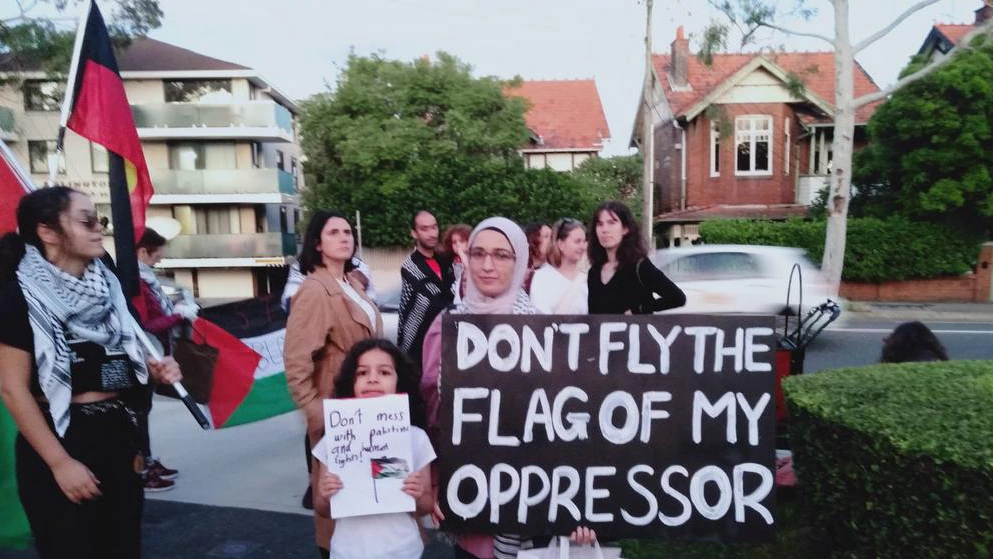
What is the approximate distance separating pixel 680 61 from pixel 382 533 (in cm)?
2957

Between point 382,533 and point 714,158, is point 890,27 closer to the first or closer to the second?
point 714,158

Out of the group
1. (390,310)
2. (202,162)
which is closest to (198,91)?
(202,162)

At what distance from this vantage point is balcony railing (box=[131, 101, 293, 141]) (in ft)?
91.0

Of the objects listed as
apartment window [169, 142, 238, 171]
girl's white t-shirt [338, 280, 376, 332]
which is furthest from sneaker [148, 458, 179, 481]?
apartment window [169, 142, 238, 171]

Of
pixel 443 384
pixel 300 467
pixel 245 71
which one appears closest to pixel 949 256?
pixel 300 467

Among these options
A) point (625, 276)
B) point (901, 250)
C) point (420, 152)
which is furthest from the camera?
point (420, 152)

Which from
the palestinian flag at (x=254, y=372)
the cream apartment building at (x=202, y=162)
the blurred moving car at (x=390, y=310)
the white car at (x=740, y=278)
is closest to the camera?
the palestinian flag at (x=254, y=372)

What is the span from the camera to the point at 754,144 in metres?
24.9

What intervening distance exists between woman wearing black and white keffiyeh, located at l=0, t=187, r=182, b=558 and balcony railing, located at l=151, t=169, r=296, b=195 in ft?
91.2

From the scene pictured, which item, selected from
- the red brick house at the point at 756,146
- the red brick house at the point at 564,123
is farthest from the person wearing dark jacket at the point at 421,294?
the red brick house at the point at 564,123

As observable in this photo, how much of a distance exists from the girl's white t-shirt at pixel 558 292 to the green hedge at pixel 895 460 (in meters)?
1.14

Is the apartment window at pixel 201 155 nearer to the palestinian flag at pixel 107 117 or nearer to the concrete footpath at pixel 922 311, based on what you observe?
the concrete footpath at pixel 922 311

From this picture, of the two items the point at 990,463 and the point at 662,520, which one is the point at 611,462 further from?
the point at 990,463

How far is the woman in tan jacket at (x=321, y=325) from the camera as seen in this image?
2.67 m
